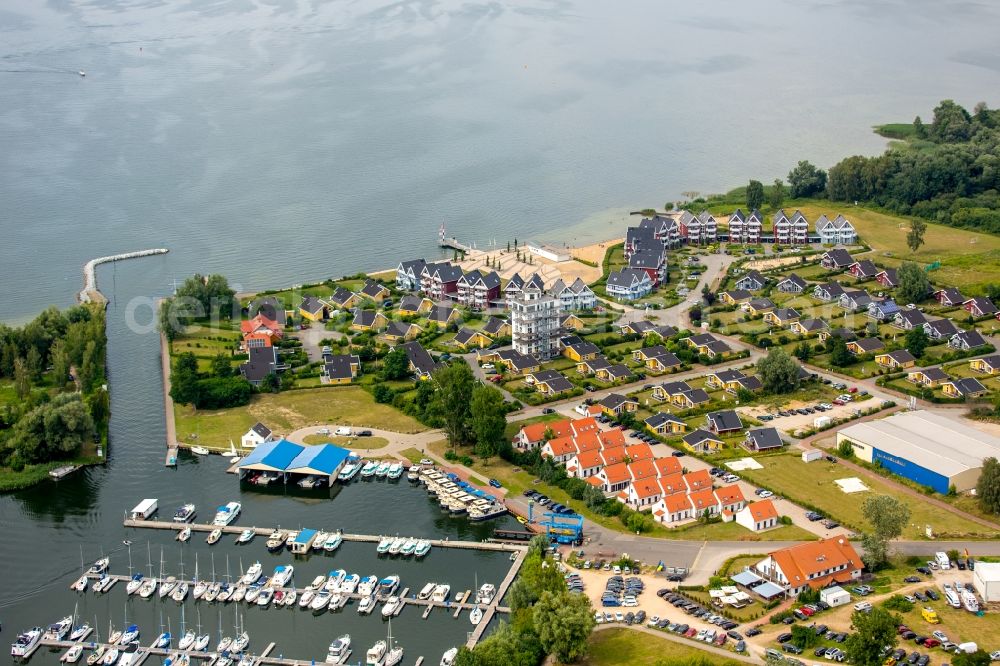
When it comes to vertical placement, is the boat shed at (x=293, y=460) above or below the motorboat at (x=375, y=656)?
above

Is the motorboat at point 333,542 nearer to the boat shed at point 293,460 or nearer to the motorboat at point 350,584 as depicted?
the motorboat at point 350,584

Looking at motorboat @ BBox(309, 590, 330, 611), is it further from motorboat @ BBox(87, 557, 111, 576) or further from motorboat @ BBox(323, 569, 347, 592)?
motorboat @ BBox(87, 557, 111, 576)

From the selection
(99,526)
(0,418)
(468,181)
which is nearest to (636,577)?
(99,526)

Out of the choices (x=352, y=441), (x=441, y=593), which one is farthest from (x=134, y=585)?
(x=352, y=441)

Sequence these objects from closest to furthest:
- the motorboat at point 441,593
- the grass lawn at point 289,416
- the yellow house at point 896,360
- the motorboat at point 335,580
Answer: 1. the motorboat at point 441,593
2. the motorboat at point 335,580
3. the grass lawn at point 289,416
4. the yellow house at point 896,360

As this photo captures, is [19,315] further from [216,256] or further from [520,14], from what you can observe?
[520,14]

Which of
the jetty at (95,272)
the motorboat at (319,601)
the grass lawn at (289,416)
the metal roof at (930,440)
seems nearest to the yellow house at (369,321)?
the grass lawn at (289,416)
